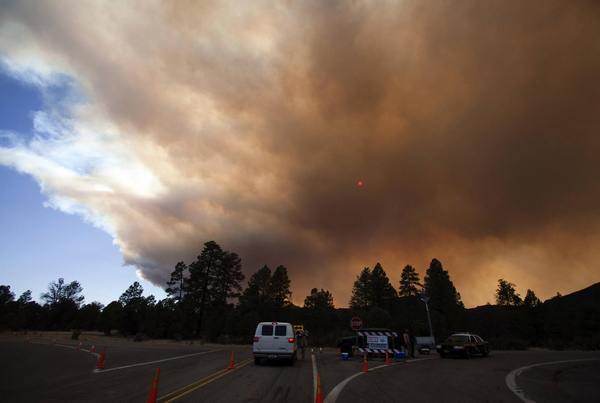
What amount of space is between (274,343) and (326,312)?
60.4 m

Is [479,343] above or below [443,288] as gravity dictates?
below

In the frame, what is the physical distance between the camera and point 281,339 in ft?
53.5

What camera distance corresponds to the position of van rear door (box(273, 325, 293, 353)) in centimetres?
1606

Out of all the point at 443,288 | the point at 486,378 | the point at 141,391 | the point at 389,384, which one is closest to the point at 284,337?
the point at 389,384

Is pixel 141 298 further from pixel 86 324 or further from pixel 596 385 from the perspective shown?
pixel 596 385

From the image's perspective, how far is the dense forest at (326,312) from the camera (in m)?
50.3

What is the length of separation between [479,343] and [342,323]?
5161cm

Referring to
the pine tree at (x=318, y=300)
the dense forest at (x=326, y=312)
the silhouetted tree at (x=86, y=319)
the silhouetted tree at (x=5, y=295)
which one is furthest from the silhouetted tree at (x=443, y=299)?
the silhouetted tree at (x=5, y=295)

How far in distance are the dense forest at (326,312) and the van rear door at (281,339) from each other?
2709cm

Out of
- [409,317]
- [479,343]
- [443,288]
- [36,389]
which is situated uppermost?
[443,288]

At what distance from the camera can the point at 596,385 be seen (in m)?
11.3

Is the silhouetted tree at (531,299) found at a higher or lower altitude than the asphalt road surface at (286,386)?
higher

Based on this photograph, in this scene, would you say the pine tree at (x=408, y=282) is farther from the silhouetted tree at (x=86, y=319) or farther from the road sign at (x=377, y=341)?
the silhouetted tree at (x=86, y=319)

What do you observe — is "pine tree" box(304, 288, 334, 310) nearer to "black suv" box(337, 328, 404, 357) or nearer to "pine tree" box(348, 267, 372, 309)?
"pine tree" box(348, 267, 372, 309)
